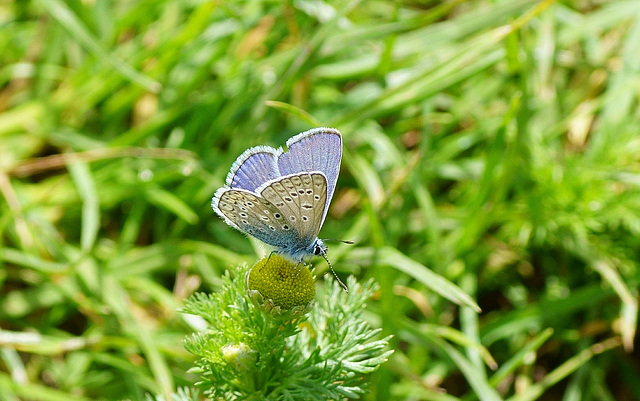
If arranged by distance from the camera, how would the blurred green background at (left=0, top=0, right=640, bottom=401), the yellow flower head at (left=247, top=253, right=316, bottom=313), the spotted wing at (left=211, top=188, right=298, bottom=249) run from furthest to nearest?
the blurred green background at (left=0, top=0, right=640, bottom=401)
the spotted wing at (left=211, top=188, right=298, bottom=249)
the yellow flower head at (left=247, top=253, right=316, bottom=313)

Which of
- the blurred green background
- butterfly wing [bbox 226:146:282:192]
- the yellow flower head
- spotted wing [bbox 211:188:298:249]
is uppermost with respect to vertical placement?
butterfly wing [bbox 226:146:282:192]

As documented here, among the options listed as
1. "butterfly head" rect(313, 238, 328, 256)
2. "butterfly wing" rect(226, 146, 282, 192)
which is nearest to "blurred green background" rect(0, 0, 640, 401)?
"butterfly head" rect(313, 238, 328, 256)

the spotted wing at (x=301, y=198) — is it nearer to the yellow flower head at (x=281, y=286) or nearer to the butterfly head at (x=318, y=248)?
the butterfly head at (x=318, y=248)

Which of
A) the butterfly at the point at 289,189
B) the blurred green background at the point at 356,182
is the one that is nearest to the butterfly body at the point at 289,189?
the butterfly at the point at 289,189

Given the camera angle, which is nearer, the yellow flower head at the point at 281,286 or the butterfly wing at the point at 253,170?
the yellow flower head at the point at 281,286

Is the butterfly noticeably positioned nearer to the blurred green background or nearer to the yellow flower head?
the yellow flower head

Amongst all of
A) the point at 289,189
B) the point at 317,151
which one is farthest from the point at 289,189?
the point at 317,151

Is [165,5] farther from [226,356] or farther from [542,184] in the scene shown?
[226,356]
